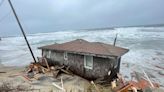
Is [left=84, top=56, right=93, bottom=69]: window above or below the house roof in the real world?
below

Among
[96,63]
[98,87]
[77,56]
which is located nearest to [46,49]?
[77,56]

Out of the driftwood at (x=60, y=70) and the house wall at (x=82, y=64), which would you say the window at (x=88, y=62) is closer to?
the house wall at (x=82, y=64)

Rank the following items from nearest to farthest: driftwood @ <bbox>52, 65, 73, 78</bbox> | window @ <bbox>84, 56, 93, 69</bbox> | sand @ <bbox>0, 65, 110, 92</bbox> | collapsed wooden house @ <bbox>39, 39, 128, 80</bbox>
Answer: sand @ <bbox>0, 65, 110, 92</bbox>, collapsed wooden house @ <bbox>39, 39, 128, 80</bbox>, window @ <bbox>84, 56, 93, 69</bbox>, driftwood @ <bbox>52, 65, 73, 78</bbox>

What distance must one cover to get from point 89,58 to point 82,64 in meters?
0.78

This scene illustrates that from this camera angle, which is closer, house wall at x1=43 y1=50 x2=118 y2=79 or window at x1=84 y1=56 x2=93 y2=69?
house wall at x1=43 y1=50 x2=118 y2=79

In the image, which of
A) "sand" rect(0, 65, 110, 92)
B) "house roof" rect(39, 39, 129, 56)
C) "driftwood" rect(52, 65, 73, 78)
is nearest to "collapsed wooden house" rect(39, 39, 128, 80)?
"house roof" rect(39, 39, 129, 56)

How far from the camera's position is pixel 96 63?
13.1m

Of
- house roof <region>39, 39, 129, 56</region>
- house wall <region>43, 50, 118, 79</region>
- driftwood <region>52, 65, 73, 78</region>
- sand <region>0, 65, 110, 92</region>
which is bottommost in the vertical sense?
sand <region>0, 65, 110, 92</region>

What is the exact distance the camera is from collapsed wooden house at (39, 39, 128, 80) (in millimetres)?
12805

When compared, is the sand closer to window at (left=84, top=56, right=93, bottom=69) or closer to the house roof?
window at (left=84, top=56, right=93, bottom=69)

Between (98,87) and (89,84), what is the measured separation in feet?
2.66

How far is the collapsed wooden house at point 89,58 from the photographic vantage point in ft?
42.0

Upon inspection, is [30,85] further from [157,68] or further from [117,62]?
[157,68]

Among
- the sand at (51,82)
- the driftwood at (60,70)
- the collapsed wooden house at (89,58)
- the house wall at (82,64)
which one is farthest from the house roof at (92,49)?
the sand at (51,82)
